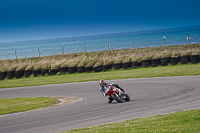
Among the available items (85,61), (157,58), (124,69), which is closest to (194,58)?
(157,58)

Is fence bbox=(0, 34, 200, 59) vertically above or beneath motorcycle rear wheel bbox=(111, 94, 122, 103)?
above

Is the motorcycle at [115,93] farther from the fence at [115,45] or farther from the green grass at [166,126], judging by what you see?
the fence at [115,45]

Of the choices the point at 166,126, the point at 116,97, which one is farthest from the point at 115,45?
the point at 166,126

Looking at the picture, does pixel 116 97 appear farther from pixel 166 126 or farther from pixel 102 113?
pixel 166 126

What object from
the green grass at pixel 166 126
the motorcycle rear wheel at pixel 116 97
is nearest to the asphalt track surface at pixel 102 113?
the motorcycle rear wheel at pixel 116 97

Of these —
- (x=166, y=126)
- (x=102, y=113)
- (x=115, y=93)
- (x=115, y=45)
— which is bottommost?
(x=102, y=113)

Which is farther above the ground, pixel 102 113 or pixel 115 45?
pixel 115 45

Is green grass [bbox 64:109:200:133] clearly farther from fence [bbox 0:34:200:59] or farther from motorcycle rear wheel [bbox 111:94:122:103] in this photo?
fence [bbox 0:34:200:59]

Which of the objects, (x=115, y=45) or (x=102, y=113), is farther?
(x=115, y=45)

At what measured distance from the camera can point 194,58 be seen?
79.8ft

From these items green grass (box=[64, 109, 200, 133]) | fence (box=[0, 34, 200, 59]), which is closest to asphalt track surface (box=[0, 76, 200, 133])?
green grass (box=[64, 109, 200, 133])

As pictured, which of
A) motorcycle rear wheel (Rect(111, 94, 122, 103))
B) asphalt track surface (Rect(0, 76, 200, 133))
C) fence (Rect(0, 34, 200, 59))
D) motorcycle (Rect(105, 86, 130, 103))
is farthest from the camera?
fence (Rect(0, 34, 200, 59))

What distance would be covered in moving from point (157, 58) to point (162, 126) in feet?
65.4

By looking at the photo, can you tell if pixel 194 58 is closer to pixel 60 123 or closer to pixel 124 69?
pixel 124 69
